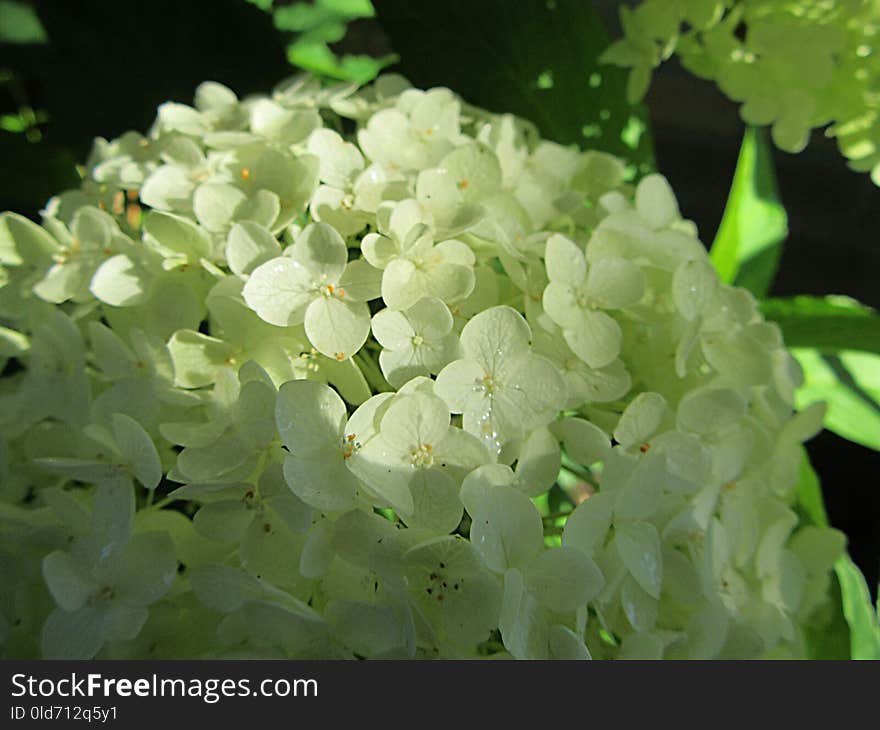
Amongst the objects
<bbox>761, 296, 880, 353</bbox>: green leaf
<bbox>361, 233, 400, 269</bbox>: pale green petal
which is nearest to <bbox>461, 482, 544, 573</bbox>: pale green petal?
<bbox>361, 233, 400, 269</bbox>: pale green petal

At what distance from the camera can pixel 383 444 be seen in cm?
31

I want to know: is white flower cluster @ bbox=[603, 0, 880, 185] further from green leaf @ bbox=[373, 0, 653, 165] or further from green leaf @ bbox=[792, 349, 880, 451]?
green leaf @ bbox=[792, 349, 880, 451]

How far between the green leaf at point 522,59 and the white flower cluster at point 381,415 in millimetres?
125

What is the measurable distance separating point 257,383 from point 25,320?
16cm

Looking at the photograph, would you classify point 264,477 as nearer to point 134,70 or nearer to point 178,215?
point 178,215

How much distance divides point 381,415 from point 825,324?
36 centimetres

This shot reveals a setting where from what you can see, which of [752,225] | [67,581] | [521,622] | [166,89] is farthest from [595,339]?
[166,89]

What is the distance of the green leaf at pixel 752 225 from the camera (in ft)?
2.04

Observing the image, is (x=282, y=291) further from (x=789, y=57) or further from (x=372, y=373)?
(x=789, y=57)

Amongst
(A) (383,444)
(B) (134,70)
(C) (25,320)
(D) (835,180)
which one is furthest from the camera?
(D) (835,180)

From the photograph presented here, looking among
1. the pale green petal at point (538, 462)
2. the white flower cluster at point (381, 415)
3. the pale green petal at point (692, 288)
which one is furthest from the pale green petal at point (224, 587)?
the pale green petal at point (692, 288)

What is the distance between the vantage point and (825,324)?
0.55 meters

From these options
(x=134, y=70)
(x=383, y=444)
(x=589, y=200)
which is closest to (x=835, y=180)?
(x=589, y=200)

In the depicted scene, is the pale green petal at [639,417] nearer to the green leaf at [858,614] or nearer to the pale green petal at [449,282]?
the pale green petal at [449,282]
